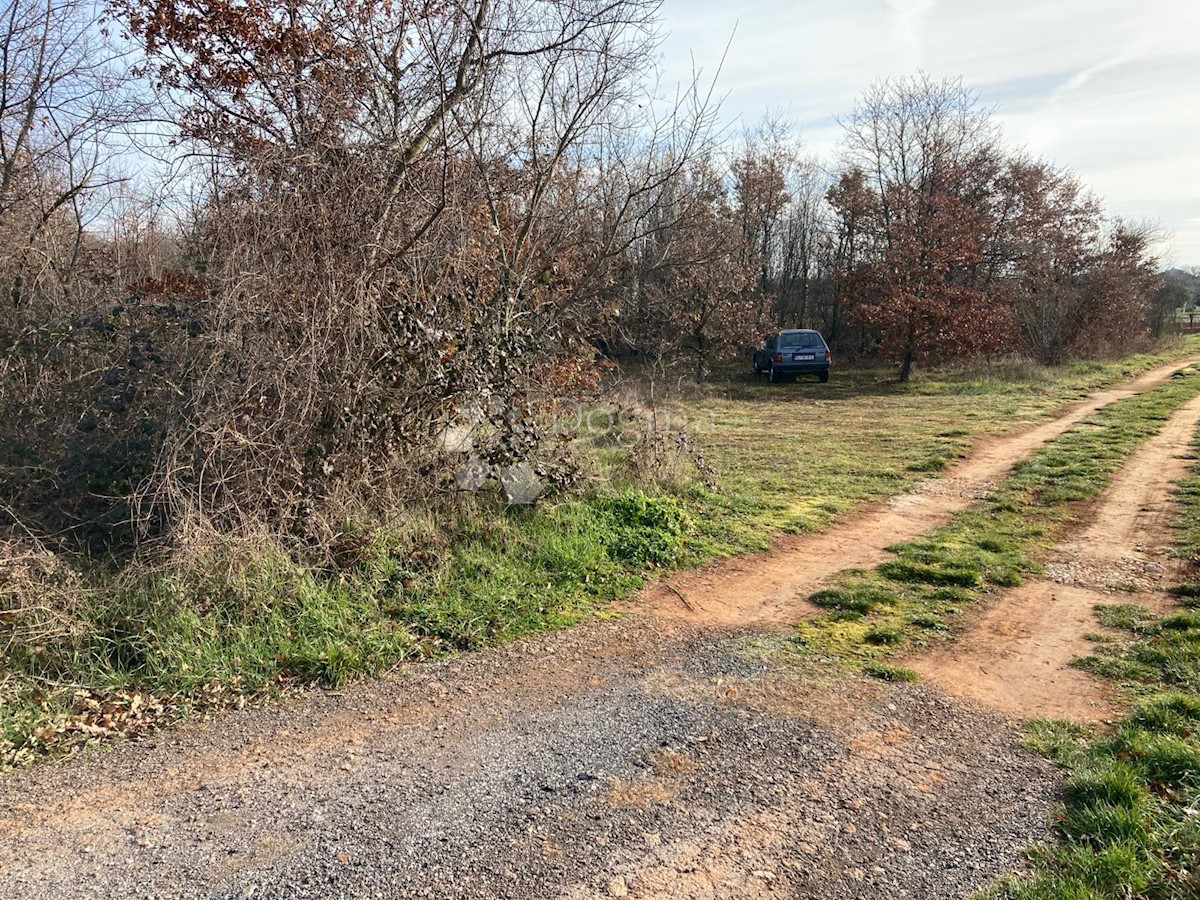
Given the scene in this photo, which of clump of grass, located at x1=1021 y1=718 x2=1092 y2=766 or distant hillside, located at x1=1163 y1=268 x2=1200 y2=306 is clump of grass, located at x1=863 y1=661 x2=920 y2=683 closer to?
clump of grass, located at x1=1021 y1=718 x2=1092 y2=766

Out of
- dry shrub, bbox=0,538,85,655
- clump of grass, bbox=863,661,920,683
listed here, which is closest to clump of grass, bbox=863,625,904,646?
clump of grass, bbox=863,661,920,683

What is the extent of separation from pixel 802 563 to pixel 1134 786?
3257mm

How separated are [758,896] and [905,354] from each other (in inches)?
837

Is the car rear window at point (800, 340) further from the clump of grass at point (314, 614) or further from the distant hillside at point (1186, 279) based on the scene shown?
the distant hillside at point (1186, 279)

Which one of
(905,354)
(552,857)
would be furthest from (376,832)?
(905,354)

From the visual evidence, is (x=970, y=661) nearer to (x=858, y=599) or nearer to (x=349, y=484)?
(x=858, y=599)

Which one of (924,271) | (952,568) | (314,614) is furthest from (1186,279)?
(314,614)

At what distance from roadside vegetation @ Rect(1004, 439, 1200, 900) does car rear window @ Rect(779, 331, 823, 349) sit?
1845 centimetres

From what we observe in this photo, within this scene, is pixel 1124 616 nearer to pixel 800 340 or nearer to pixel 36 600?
pixel 36 600

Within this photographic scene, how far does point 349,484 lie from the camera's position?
550 cm

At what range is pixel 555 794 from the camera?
3.11 m

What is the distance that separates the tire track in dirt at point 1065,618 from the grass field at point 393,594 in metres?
2.07

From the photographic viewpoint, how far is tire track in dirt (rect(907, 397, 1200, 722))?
3.98m

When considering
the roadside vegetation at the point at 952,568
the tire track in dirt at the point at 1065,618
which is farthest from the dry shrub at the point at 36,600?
the tire track in dirt at the point at 1065,618
